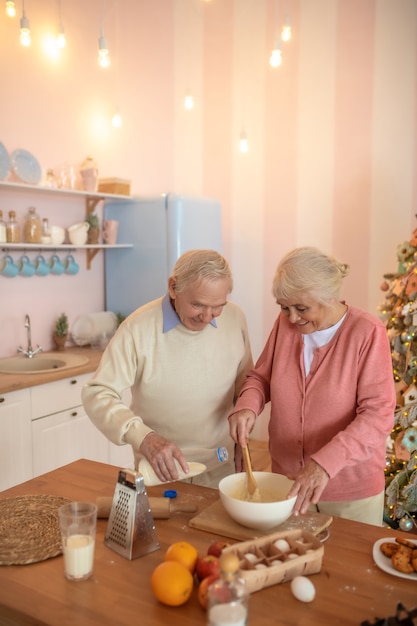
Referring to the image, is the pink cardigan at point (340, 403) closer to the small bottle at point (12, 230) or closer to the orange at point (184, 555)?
the orange at point (184, 555)

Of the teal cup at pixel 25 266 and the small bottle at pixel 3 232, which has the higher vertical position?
the small bottle at pixel 3 232

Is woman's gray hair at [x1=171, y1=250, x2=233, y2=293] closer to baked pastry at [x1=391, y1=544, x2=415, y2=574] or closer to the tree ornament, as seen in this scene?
baked pastry at [x1=391, y1=544, x2=415, y2=574]

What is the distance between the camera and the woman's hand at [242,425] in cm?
170

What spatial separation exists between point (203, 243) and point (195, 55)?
1627 millimetres

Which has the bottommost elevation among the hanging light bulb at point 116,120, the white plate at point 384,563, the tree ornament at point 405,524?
the tree ornament at point 405,524

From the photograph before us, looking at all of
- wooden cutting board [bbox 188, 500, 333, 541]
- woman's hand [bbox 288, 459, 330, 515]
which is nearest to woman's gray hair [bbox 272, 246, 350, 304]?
woman's hand [bbox 288, 459, 330, 515]

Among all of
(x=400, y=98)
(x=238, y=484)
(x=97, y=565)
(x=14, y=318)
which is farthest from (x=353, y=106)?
(x=97, y=565)

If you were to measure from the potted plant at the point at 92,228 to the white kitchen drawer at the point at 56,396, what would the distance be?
1065 millimetres

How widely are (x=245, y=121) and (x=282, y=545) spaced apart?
381cm

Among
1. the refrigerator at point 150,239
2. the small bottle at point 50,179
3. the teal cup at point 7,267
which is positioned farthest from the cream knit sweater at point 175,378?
the refrigerator at point 150,239

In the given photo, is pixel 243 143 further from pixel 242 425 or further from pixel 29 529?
pixel 29 529

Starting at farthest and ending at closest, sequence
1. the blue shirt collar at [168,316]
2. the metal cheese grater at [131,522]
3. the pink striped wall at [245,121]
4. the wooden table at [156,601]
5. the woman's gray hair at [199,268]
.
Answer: the pink striped wall at [245,121] → the blue shirt collar at [168,316] → the woman's gray hair at [199,268] → the metal cheese grater at [131,522] → the wooden table at [156,601]

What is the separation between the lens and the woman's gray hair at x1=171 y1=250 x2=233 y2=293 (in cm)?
175

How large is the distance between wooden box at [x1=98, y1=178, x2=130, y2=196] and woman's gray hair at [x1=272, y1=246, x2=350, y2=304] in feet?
8.35
